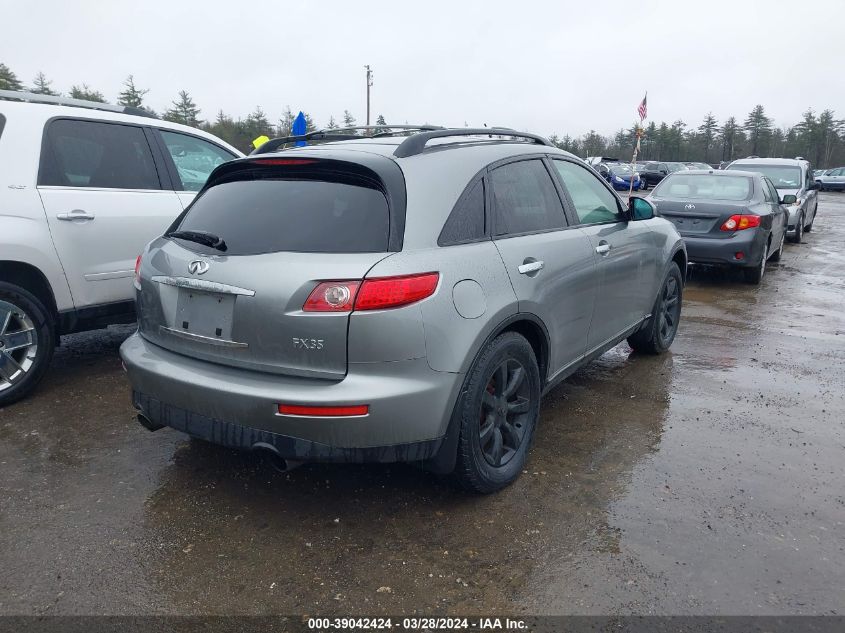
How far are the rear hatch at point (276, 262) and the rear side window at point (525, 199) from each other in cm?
67

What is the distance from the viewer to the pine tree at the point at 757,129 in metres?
79.8

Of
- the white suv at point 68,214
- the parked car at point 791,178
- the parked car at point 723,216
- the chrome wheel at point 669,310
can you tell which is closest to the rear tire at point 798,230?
the parked car at point 791,178

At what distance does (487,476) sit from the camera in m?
3.13

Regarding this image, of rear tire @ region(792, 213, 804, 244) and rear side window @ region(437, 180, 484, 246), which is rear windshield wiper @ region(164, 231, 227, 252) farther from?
rear tire @ region(792, 213, 804, 244)

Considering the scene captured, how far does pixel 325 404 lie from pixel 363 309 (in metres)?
0.40

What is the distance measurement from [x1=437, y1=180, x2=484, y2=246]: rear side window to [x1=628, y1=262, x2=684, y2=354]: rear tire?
252 cm

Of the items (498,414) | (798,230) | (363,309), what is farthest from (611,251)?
(798,230)

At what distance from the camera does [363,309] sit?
8.46ft

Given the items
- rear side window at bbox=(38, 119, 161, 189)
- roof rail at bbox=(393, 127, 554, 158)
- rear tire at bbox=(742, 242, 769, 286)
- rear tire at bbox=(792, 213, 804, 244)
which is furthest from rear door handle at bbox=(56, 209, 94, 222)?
rear tire at bbox=(792, 213, 804, 244)

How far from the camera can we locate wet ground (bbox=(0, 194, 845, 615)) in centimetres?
252

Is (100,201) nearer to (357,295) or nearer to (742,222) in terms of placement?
(357,295)

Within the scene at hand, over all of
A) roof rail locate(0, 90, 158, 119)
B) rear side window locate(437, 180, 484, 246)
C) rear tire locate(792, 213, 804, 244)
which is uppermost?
roof rail locate(0, 90, 158, 119)

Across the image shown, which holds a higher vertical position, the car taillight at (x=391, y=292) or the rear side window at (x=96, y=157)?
the rear side window at (x=96, y=157)

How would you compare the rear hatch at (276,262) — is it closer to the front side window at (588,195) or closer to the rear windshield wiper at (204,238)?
the rear windshield wiper at (204,238)
